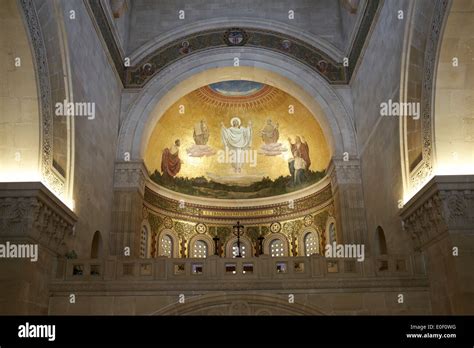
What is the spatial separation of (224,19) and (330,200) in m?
7.46

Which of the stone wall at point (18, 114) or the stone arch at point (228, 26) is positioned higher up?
the stone arch at point (228, 26)

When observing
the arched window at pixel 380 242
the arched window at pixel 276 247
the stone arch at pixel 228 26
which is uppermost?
the stone arch at pixel 228 26

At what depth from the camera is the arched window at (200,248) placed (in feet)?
66.6

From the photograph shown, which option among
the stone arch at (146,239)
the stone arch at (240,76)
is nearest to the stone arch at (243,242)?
the stone arch at (146,239)

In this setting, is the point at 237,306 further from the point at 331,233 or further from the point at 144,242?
the point at 331,233

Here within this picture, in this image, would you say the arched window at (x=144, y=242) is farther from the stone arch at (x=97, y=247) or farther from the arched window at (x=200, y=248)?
the stone arch at (x=97, y=247)

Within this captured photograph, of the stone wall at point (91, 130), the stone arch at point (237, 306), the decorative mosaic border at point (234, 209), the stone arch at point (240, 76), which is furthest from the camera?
the decorative mosaic border at point (234, 209)

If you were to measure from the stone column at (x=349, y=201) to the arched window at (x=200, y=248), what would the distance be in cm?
714

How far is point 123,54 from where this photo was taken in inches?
623

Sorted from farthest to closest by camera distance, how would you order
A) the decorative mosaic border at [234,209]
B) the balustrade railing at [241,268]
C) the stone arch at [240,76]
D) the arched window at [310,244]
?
the arched window at [310,244]
the decorative mosaic border at [234,209]
the stone arch at [240,76]
the balustrade railing at [241,268]

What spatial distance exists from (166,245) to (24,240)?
36.2 feet

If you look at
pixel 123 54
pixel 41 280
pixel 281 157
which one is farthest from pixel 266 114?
pixel 41 280

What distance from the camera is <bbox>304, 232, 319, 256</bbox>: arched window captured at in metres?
19.4

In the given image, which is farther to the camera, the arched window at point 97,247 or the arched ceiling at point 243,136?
the arched ceiling at point 243,136
